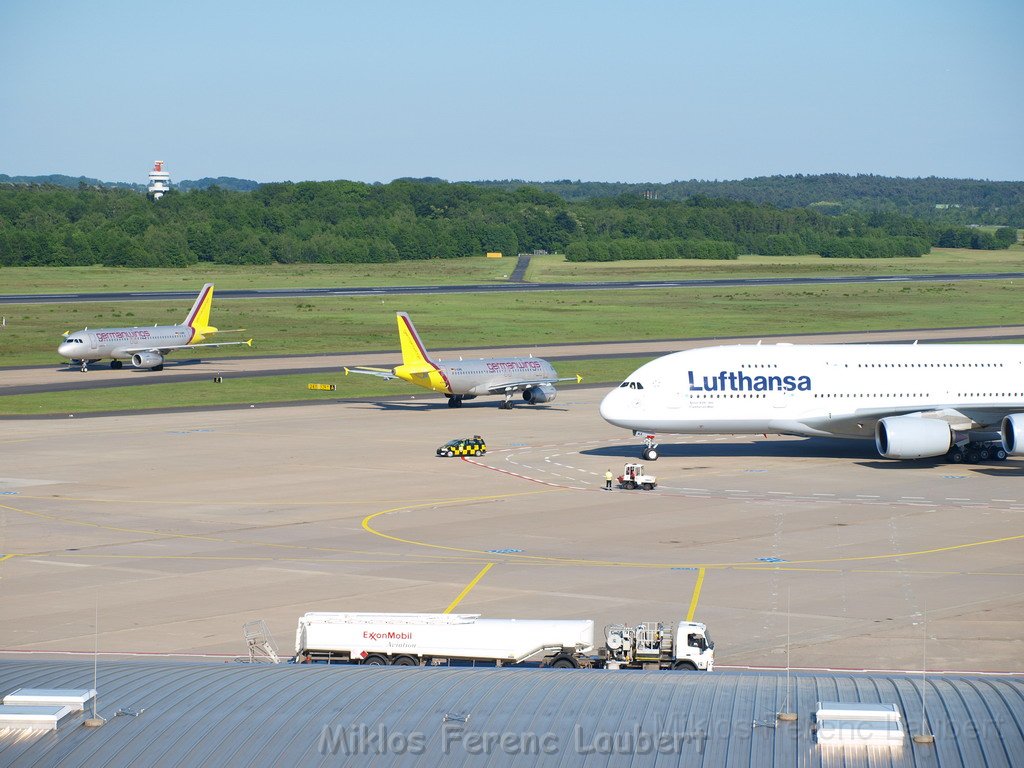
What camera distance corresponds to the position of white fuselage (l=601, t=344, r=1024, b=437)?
222 feet

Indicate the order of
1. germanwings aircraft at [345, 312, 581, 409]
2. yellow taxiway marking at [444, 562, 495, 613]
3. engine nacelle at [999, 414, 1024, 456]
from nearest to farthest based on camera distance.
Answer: yellow taxiway marking at [444, 562, 495, 613] < engine nacelle at [999, 414, 1024, 456] < germanwings aircraft at [345, 312, 581, 409]

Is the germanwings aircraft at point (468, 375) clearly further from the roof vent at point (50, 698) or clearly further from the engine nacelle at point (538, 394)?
the roof vent at point (50, 698)

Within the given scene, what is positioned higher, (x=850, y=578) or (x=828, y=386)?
(x=828, y=386)

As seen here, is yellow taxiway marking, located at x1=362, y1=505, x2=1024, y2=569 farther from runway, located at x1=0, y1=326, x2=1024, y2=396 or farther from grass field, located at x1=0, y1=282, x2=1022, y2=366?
grass field, located at x1=0, y1=282, x2=1022, y2=366

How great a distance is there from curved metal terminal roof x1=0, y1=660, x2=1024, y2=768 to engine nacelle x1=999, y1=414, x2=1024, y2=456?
44.1 meters

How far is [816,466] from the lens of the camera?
6881cm

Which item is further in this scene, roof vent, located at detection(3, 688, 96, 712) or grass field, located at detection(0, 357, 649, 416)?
→ grass field, located at detection(0, 357, 649, 416)

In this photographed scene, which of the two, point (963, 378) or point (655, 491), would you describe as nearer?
point (655, 491)

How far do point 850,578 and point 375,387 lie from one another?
63028 mm

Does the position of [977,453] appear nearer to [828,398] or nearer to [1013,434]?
[1013,434]

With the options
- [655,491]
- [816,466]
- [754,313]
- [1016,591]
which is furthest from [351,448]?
[754,313]

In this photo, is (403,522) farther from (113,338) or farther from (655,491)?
(113,338)

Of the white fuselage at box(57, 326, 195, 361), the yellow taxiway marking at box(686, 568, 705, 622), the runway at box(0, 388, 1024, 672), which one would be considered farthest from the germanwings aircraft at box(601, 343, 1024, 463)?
the white fuselage at box(57, 326, 195, 361)

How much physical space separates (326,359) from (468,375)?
35538 millimetres
